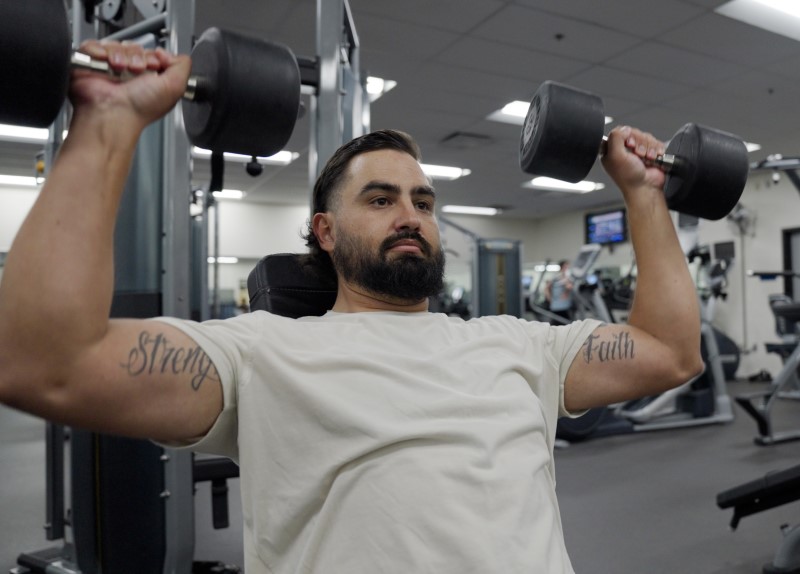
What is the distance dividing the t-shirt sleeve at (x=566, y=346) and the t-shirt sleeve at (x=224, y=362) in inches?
20.2

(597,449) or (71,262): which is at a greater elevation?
(71,262)

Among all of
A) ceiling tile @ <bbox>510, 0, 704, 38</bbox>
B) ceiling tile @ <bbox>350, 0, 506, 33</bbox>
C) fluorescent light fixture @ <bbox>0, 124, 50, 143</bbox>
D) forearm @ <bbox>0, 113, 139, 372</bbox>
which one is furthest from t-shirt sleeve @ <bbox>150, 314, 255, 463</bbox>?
fluorescent light fixture @ <bbox>0, 124, 50, 143</bbox>

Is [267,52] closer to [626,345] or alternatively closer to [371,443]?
[371,443]

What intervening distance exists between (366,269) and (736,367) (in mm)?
6659

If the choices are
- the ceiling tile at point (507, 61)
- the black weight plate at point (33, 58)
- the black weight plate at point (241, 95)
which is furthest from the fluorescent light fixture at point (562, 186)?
the black weight plate at point (33, 58)

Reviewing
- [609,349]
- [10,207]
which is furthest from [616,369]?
[10,207]

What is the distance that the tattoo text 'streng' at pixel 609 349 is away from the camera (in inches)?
40.4

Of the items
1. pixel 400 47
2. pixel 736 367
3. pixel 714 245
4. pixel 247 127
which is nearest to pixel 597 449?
pixel 400 47

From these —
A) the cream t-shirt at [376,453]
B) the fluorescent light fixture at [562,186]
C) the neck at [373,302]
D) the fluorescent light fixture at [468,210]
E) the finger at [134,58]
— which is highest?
the fluorescent light fixture at [562,186]

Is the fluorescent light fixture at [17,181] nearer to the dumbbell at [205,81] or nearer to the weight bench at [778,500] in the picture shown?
the dumbbell at [205,81]

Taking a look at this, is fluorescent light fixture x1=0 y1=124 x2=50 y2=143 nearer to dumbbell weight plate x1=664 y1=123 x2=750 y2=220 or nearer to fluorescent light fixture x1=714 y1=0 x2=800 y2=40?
fluorescent light fixture x1=714 y1=0 x2=800 y2=40

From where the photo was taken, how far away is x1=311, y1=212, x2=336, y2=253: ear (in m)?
1.19

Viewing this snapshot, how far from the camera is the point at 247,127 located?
2.77ft

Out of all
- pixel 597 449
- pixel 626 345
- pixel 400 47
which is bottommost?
pixel 597 449
